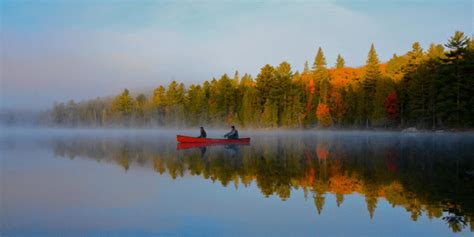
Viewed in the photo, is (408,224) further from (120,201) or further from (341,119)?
(341,119)

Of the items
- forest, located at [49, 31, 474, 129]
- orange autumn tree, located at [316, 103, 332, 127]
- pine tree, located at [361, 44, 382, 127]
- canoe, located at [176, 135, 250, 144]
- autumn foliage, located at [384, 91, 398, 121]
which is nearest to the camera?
canoe, located at [176, 135, 250, 144]

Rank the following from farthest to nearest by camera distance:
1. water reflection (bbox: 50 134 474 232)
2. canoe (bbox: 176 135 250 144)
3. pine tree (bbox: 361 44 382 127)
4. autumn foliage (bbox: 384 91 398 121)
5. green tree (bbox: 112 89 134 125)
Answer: green tree (bbox: 112 89 134 125)
pine tree (bbox: 361 44 382 127)
autumn foliage (bbox: 384 91 398 121)
canoe (bbox: 176 135 250 144)
water reflection (bbox: 50 134 474 232)

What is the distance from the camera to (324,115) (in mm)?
80562

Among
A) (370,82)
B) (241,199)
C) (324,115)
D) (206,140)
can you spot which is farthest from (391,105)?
(241,199)

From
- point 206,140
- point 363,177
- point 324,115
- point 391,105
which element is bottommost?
point 363,177

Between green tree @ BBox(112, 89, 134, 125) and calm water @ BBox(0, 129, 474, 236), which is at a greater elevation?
green tree @ BBox(112, 89, 134, 125)

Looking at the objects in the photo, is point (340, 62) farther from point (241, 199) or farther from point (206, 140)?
point (241, 199)

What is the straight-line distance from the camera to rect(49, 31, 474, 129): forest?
60.7 m

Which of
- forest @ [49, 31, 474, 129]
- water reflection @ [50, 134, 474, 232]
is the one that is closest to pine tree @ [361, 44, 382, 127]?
forest @ [49, 31, 474, 129]

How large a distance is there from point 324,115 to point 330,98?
3659 millimetres

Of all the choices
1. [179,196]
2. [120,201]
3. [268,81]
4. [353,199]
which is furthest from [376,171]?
[268,81]

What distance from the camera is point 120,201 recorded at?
14234 mm

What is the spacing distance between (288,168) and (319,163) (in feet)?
9.71

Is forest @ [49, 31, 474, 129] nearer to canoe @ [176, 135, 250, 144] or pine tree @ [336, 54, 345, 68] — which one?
pine tree @ [336, 54, 345, 68]
